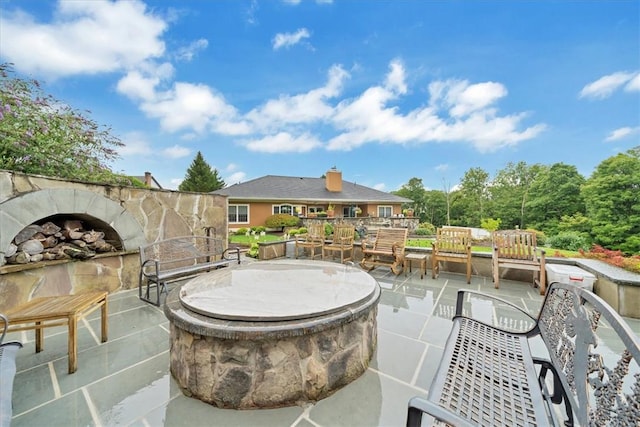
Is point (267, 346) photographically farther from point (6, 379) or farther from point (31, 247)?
point (31, 247)

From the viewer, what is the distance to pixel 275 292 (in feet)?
7.59

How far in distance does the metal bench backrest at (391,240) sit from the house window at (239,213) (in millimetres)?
12128

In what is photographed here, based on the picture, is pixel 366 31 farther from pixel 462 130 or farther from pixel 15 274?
Answer: pixel 462 130

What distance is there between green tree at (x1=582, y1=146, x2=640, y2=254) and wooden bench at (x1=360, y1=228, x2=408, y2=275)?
15162mm

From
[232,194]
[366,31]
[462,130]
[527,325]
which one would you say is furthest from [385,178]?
[527,325]

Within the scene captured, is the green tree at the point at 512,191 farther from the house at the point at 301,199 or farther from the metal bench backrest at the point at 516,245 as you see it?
the metal bench backrest at the point at 516,245

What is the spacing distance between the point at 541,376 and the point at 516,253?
11.5 ft

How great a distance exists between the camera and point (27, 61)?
424cm

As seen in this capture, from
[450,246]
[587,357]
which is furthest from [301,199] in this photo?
[587,357]

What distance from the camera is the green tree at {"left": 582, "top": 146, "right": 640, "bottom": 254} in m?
12.6

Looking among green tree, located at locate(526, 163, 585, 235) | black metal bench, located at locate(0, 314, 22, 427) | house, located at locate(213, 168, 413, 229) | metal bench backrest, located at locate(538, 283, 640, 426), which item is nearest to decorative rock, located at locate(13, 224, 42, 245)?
black metal bench, located at locate(0, 314, 22, 427)

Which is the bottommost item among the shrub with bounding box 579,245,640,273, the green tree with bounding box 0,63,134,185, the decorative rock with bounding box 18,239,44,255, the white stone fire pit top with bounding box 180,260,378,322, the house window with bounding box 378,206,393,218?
the white stone fire pit top with bounding box 180,260,378,322

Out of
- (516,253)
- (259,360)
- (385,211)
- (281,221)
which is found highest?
(385,211)

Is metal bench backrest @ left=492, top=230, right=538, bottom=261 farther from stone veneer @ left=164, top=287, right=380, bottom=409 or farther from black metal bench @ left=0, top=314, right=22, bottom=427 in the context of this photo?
black metal bench @ left=0, top=314, right=22, bottom=427
